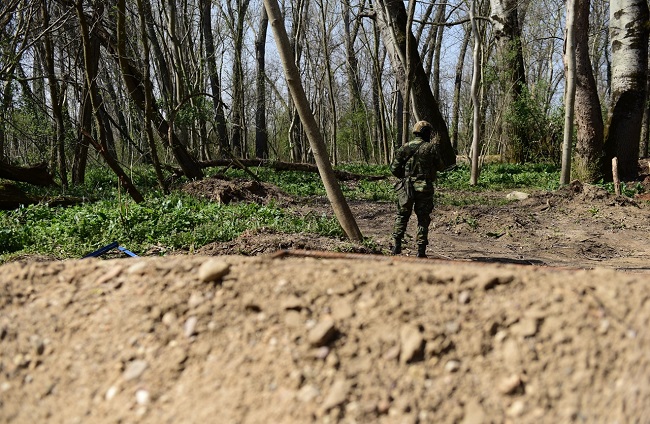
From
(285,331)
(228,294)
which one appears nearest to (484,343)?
(285,331)

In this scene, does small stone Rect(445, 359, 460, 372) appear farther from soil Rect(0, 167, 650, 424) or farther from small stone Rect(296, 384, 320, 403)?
small stone Rect(296, 384, 320, 403)

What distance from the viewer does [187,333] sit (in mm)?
2662

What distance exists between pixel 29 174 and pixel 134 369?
10257 mm

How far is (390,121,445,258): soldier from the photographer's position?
6.58 metres

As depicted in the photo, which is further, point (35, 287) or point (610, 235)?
point (610, 235)

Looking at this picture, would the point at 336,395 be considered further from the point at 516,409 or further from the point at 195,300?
the point at 195,300

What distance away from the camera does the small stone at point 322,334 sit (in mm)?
2463

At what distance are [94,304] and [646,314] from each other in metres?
2.70

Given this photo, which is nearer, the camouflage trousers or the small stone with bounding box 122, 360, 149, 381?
the small stone with bounding box 122, 360, 149, 381

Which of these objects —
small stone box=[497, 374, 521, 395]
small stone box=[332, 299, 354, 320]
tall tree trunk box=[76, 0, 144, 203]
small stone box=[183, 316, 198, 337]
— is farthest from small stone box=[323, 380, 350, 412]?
tall tree trunk box=[76, 0, 144, 203]

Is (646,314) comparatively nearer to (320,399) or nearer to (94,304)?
(320,399)

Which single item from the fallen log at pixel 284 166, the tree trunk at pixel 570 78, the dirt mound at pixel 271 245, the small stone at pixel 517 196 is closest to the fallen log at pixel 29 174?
the fallen log at pixel 284 166

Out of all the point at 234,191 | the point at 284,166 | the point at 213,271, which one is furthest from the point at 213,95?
the point at 213,271

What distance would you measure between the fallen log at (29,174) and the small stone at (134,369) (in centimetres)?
954
